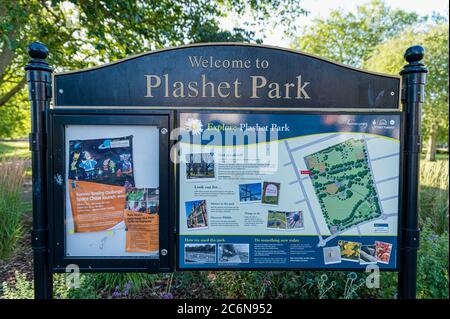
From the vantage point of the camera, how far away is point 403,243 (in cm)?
238

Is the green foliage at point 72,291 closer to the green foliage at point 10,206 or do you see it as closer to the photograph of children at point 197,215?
the green foliage at point 10,206

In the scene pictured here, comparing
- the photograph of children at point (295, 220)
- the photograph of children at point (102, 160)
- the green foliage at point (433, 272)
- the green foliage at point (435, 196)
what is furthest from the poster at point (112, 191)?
the green foliage at point (435, 196)

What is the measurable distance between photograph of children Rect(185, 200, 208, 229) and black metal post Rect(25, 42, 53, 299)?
1.21 m

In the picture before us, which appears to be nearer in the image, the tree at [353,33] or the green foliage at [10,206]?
the green foliage at [10,206]

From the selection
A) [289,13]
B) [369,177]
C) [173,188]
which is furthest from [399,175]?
[289,13]

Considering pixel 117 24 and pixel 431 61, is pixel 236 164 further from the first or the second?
pixel 431 61

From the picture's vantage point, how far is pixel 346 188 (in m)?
2.39

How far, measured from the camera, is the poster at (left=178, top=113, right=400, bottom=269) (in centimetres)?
233

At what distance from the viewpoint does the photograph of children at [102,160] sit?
7.52 ft

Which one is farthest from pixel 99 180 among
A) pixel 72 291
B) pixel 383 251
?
pixel 383 251

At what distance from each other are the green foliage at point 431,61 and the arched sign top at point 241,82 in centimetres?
1553

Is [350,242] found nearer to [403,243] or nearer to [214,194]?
[403,243]

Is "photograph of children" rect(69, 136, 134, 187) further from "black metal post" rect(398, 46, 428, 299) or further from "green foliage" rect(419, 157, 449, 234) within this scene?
"green foliage" rect(419, 157, 449, 234)
